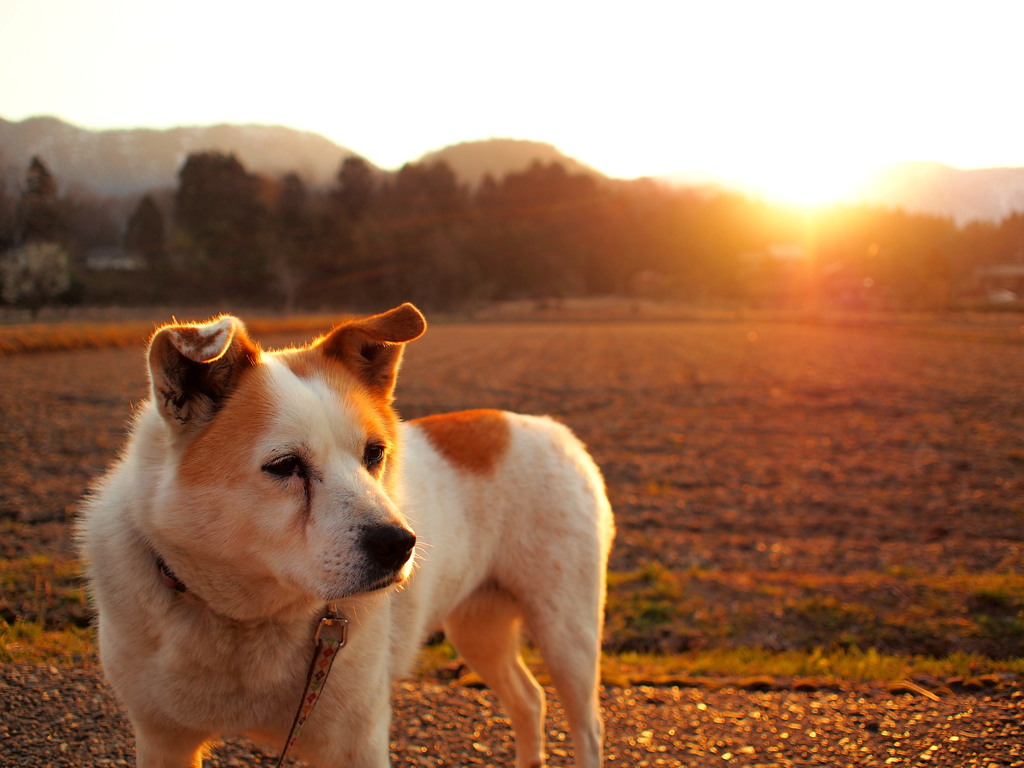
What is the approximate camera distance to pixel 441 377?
19.5m

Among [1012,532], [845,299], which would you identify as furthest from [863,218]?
[1012,532]

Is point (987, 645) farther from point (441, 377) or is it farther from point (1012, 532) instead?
point (441, 377)

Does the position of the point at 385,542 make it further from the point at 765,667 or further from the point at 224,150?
the point at 224,150

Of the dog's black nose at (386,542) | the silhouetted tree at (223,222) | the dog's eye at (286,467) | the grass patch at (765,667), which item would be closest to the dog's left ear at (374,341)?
the dog's eye at (286,467)

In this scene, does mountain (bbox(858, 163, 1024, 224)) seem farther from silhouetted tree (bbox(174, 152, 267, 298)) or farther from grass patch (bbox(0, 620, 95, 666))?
silhouetted tree (bbox(174, 152, 267, 298))

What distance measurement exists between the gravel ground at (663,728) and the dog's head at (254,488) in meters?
1.36

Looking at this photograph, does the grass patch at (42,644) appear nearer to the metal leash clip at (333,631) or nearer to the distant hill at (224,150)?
the metal leash clip at (333,631)

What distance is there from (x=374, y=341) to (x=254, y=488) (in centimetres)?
84

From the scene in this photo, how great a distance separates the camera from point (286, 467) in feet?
7.02

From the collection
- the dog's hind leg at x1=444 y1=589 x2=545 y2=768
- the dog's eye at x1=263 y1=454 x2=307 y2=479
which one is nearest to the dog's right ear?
the dog's eye at x1=263 y1=454 x2=307 y2=479

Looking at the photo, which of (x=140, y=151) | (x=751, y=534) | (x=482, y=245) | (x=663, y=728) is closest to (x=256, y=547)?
(x=663, y=728)

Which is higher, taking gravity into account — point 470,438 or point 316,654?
point 470,438

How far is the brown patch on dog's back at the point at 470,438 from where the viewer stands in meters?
3.12

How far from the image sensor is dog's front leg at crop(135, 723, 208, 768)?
2207mm
